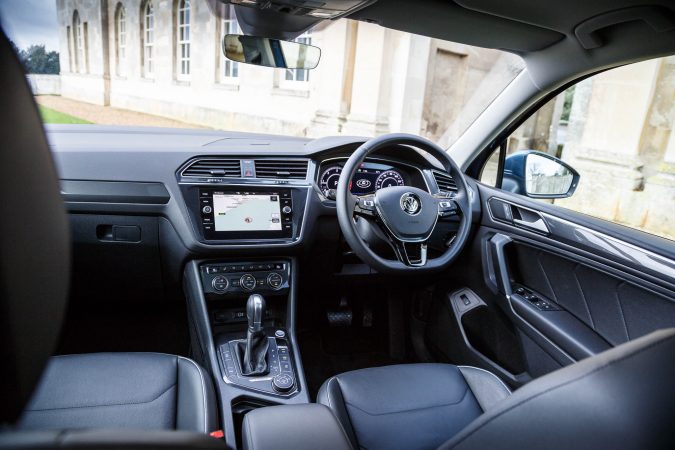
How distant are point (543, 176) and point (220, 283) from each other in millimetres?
1563

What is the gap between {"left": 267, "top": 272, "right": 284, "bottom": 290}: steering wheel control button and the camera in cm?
224

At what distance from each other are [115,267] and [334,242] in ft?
3.16

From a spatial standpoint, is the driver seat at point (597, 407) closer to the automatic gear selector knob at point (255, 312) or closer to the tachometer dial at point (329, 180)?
the automatic gear selector knob at point (255, 312)

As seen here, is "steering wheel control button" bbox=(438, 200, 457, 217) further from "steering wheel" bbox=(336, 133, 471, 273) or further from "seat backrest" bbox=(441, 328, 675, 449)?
"seat backrest" bbox=(441, 328, 675, 449)

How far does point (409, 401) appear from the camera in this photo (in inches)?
64.8

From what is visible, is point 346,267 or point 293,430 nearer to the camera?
point 293,430

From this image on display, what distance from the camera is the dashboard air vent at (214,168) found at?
209 centimetres

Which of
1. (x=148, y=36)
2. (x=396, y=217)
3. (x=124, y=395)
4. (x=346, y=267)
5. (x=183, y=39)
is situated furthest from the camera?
(x=183, y=39)

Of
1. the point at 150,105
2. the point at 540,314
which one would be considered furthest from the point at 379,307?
the point at 150,105

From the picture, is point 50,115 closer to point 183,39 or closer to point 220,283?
point 220,283

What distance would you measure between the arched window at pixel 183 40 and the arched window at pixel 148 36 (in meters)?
0.68

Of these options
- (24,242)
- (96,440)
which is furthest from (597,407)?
(24,242)

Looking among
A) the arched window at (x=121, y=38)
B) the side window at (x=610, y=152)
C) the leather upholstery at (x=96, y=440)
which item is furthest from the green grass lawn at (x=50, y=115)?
the arched window at (x=121, y=38)

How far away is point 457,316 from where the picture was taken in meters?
2.43
